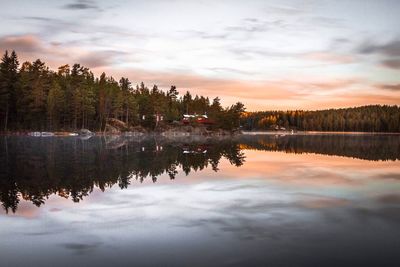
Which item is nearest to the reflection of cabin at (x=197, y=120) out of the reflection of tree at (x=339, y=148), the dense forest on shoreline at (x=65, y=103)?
the dense forest on shoreline at (x=65, y=103)

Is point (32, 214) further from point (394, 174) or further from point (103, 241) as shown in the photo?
point (394, 174)

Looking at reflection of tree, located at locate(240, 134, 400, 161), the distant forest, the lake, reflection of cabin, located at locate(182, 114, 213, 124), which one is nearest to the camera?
the lake

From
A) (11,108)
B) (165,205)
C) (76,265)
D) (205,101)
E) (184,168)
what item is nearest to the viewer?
(76,265)

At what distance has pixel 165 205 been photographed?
16.0m

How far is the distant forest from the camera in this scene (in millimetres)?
101812

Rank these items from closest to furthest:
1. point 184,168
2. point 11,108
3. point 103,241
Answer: point 103,241 → point 184,168 → point 11,108

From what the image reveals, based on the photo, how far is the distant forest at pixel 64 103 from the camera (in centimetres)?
10181

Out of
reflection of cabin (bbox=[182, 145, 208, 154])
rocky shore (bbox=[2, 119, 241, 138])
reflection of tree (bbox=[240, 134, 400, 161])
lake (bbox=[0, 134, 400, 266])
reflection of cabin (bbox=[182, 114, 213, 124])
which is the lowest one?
lake (bbox=[0, 134, 400, 266])

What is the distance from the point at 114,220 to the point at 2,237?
11.4 ft

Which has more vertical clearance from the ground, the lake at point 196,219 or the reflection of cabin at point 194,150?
the reflection of cabin at point 194,150

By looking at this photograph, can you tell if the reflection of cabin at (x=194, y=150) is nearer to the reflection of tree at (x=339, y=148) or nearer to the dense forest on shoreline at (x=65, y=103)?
the reflection of tree at (x=339, y=148)

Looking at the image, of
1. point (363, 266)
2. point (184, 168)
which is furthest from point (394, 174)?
point (363, 266)

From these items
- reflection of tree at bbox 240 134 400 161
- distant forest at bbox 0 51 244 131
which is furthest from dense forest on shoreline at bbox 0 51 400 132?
reflection of tree at bbox 240 134 400 161

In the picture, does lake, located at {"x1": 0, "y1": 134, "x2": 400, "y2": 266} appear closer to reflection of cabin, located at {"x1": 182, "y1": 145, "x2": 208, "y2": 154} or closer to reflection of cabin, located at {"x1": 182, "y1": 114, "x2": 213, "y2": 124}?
reflection of cabin, located at {"x1": 182, "y1": 145, "x2": 208, "y2": 154}
